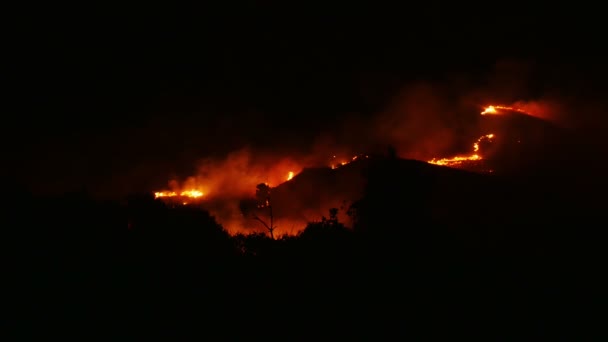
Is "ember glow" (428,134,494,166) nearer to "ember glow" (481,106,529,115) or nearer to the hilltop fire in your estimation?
the hilltop fire

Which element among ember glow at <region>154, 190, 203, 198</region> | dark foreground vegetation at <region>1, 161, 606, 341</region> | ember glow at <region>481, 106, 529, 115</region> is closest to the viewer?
dark foreground vegetation at <region>1, 161, 606, 341</region>

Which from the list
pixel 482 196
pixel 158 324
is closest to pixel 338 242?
pixel 158 324

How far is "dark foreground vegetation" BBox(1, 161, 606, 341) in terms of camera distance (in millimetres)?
9766

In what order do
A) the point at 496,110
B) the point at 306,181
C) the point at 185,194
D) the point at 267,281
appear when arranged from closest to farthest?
the point at 267,281 → the point at 306,181 → the point at 185,194 → the point at 496,110

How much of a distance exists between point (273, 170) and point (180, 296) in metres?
37.7

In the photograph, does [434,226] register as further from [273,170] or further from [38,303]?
[273,170]

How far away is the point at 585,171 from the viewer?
114 feet

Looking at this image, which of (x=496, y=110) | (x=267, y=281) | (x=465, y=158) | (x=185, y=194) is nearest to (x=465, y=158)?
(x=465, y=158)

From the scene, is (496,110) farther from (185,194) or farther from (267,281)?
(267,281)

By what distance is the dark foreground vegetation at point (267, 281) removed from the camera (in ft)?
32.0

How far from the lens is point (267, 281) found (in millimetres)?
12297

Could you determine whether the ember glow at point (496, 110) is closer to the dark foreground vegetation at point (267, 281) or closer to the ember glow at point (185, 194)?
the ember glow at point (185, 194)

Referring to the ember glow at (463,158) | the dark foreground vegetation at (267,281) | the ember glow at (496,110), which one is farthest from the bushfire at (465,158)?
the dark foreground vegetation at (267,281)

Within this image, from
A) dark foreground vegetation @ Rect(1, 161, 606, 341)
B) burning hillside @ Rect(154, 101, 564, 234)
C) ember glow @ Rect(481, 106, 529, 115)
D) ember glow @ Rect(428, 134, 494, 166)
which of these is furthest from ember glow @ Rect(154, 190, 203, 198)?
ember glow @ Rect(481, 106, 529, 115)
